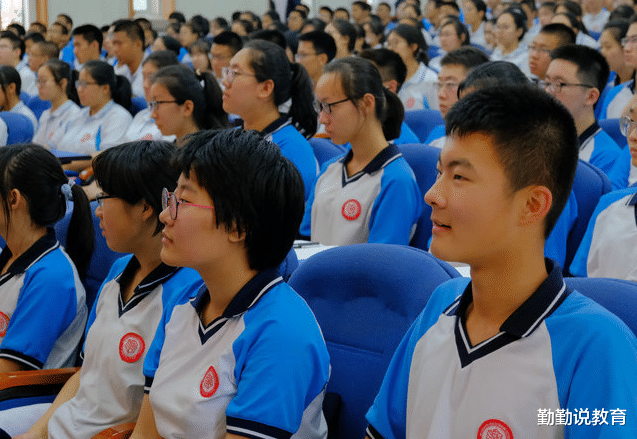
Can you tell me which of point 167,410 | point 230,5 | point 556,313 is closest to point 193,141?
point 167,410

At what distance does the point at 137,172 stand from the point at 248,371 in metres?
0.62

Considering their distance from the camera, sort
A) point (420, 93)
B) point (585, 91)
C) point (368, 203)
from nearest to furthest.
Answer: point (368, 203) < point (585, 91) < point (420, 93)

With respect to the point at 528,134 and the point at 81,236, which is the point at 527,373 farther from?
the point at 81,236

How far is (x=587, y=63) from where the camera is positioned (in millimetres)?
3318

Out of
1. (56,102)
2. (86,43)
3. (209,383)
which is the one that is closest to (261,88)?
(209,383)

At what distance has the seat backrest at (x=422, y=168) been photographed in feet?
8.85

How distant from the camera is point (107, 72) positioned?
5.17 metres

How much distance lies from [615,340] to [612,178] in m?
2.14

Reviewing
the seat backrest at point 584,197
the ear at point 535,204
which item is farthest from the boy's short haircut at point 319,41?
the ear at point 535,204

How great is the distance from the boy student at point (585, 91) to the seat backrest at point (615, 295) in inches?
72.1

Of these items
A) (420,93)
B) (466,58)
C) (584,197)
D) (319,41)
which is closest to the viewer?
(584,197)

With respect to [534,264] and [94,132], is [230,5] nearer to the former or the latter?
[94,132]

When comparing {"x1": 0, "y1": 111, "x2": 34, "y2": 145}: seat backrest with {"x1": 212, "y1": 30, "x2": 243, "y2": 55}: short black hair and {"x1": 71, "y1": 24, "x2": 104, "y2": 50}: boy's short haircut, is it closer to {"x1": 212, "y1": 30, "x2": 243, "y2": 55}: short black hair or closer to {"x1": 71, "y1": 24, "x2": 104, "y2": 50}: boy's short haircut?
{"x1": 212, "y1": 30, "x2": 243, "y2": 55}: short black hair

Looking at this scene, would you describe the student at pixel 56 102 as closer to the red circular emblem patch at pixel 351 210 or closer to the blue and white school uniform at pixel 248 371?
the red circular emblem patch at pixel 351 210
